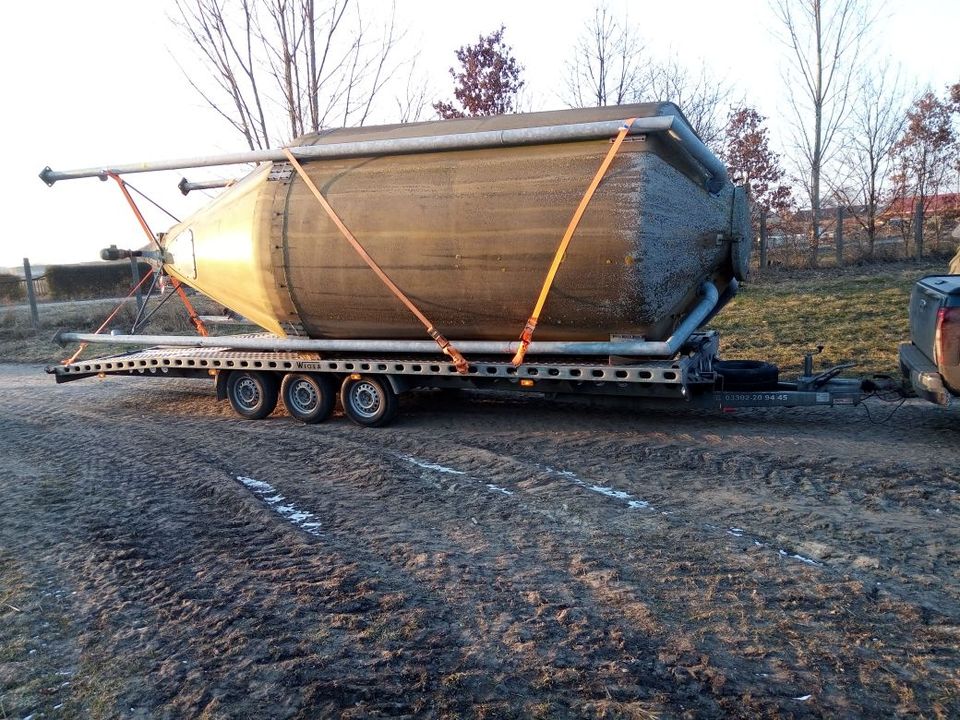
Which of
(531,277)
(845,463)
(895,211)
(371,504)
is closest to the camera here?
(371,504)

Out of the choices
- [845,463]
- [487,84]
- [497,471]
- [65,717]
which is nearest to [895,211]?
[487,84]

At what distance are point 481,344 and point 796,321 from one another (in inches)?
305

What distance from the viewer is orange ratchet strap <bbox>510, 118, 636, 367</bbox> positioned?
7.27m

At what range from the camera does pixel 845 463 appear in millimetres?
6840

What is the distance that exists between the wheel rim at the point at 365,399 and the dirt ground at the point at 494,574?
813 mm

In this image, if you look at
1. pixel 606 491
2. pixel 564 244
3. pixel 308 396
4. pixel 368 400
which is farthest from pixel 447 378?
pixel 606 491

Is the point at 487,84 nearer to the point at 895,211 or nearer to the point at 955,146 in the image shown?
the point at 895,211

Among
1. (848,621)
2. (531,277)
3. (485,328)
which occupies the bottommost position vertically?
(848,621)

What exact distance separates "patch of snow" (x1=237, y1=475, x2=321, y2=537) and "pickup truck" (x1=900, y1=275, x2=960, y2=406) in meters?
5.54

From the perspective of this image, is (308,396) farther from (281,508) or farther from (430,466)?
(281,508)

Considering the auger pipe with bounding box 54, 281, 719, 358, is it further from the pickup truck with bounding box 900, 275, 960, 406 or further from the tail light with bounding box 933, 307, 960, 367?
the tail light with bounding box 933, 307, 960, 367

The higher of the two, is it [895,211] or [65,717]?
[895,211]

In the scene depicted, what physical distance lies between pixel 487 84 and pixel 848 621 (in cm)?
1602

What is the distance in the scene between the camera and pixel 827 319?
1359cm
